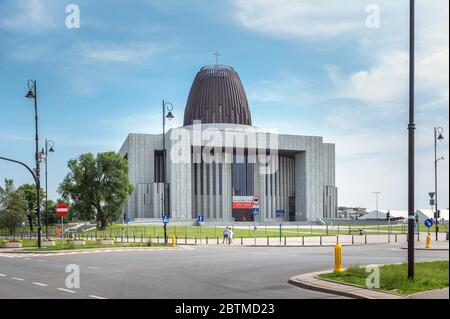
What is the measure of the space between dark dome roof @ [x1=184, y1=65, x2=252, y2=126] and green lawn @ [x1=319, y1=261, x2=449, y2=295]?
98012mm

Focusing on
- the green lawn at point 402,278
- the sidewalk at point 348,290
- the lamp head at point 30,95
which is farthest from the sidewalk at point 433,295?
the lamp head at point 30,95

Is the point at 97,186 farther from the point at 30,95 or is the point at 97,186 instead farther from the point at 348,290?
the point at 348,290

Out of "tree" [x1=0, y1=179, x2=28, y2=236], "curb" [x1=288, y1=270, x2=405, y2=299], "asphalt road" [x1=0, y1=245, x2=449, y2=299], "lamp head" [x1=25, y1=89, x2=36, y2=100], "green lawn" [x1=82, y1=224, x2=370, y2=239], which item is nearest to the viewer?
"curb" [x1=288, y1=270, x2=405, y2=299]

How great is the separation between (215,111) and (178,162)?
835 inches

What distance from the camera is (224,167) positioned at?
105 metres

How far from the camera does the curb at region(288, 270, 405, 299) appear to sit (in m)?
12.0

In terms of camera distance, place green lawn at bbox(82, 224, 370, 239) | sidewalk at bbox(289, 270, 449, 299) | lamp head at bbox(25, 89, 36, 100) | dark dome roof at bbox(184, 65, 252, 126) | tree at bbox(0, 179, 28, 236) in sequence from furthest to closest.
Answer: dark dome roof at bbox(184, 65, 252, 126) → tree at bbox(0, 179, 28, 236) → green lawn at bbox(82, 224, 370, 239) → lamp head at bbox(25, 89, 36, 100) → sidewalk at bbox(289, 270, 449, 299)

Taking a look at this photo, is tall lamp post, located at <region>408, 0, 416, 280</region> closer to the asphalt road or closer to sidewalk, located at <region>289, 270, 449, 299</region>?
sidewalk, located at <region>289, 270, 449, 299</region>

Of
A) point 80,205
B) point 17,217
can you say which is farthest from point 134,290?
point 80,205

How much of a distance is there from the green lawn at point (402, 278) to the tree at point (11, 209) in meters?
57.9

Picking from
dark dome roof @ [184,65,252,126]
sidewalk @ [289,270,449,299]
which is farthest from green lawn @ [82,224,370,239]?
dark dome roof @ [184,65,252,126]

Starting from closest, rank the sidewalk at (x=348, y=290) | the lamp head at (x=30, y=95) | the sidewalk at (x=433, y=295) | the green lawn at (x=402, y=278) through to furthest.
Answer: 1. the sidewalk at (x=433, y=295)
2. the sidewalk at (x=348, y=290)
3. the green lawn at (x=402, y=278)
4. the lamp head at (x=30, y=95)

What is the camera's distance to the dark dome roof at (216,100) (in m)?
114

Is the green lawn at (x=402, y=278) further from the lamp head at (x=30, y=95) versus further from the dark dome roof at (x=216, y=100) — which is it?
the dark dome roof at (x=216, y=100)
